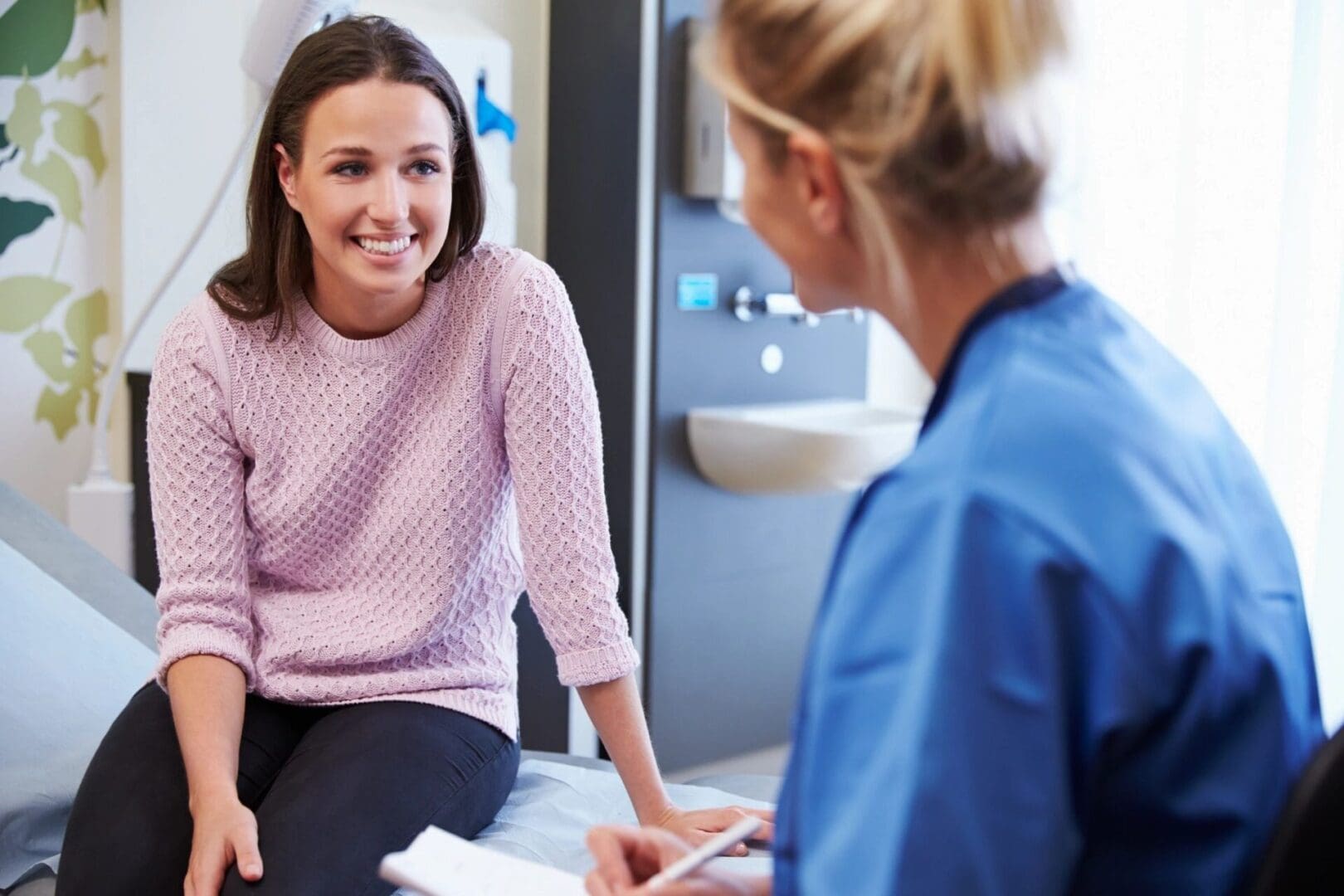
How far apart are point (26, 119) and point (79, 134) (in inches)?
3.2

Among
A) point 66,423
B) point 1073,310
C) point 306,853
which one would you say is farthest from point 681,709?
point 1073,310

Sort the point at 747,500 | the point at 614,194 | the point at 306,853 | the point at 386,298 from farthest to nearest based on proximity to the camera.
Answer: the point at 747,500, the point at 614,194, the point at 386,298, the point at 306,853

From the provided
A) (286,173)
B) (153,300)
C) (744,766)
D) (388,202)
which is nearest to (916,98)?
(388,202)

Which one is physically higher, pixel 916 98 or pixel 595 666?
pixel 916 98

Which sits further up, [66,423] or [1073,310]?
[1073,310]

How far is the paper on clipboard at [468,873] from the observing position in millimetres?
893

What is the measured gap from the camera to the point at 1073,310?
66cm

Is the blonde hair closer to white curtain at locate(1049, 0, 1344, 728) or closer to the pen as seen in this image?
the pen

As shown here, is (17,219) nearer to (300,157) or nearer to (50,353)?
(50,353)

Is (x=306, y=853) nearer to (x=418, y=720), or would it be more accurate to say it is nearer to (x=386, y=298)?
(x=418, y=720)

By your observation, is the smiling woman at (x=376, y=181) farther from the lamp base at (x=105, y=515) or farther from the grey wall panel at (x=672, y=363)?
the grey wall panel at (x=672, y=363)

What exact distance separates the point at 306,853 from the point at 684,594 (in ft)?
4.96

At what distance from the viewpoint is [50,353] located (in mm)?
2203

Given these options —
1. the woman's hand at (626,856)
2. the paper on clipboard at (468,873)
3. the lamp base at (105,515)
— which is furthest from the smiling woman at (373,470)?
the lamp base at (105,515)
